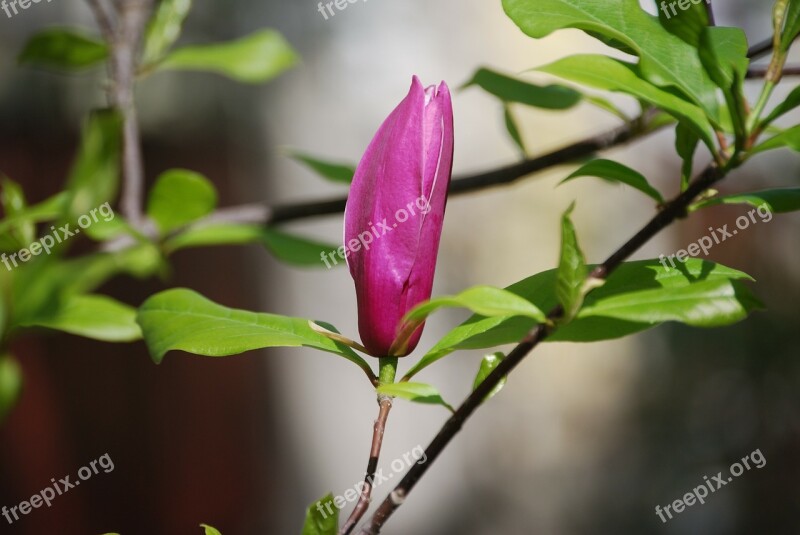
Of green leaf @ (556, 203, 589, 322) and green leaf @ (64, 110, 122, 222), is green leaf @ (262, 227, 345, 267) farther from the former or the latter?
green leaf @ (556, 203, 589, 322)

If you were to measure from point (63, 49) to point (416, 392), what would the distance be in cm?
69

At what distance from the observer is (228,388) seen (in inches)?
116

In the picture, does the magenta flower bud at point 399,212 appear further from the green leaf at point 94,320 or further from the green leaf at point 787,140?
the green leaf at point 94,320

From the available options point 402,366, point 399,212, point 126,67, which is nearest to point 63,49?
point 126,67

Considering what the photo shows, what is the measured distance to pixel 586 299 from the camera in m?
0.42

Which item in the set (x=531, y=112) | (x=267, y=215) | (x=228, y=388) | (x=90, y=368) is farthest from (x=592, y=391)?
(x=267, y=215)

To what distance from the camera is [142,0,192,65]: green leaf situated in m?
0.91

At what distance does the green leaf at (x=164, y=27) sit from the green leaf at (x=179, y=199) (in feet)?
0.55

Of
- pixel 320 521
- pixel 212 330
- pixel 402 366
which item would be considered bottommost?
pixel 402 366

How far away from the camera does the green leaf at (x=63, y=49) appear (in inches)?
34.8

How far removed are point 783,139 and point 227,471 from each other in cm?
275

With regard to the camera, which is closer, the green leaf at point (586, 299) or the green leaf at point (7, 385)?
the green leaf at point (586, 299)

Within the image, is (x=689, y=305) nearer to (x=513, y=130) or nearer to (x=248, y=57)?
(x=513, y=130)

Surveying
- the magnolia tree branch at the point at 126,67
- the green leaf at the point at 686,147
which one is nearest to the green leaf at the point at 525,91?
the green leaf at the point at 686,147
